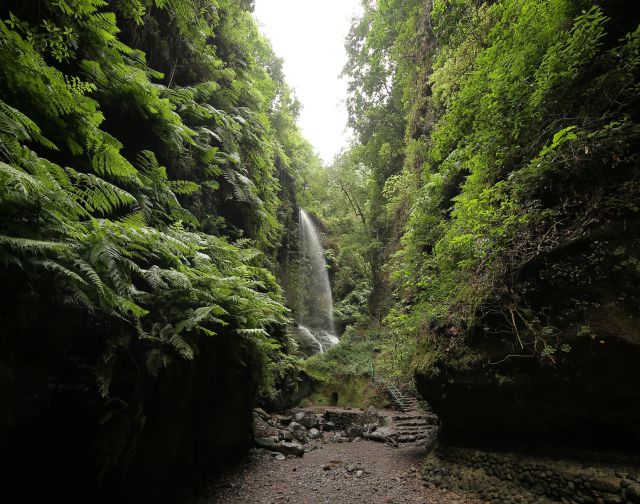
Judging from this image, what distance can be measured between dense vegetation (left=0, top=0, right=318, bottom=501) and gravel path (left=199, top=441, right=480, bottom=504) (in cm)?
57

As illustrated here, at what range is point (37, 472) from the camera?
2250 mm

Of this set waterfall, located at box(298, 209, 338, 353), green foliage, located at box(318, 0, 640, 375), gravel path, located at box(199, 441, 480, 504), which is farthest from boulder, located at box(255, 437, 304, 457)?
waterfall, located at box(298, 209, 338, 353)

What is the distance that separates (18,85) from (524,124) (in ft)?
20.8

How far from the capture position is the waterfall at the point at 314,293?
17177 mm

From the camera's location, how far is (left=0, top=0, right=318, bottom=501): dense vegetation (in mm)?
2207

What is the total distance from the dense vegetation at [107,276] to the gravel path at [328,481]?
57cm

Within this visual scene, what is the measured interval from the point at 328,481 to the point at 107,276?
4855 millimetres

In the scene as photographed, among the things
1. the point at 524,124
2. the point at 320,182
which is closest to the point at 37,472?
the point at 524,124

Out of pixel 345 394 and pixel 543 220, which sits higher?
pixel 543 220

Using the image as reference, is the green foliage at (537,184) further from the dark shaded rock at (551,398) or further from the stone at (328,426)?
the stone at (328,426)

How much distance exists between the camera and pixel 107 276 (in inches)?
106

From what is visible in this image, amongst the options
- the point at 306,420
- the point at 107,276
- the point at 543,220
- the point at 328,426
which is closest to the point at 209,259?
the point at 107,276

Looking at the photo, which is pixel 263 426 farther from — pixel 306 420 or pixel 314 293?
pixel 314 293

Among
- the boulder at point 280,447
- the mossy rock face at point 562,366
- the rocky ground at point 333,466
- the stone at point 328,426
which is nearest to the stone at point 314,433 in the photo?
the rocky ground at point 333,466
